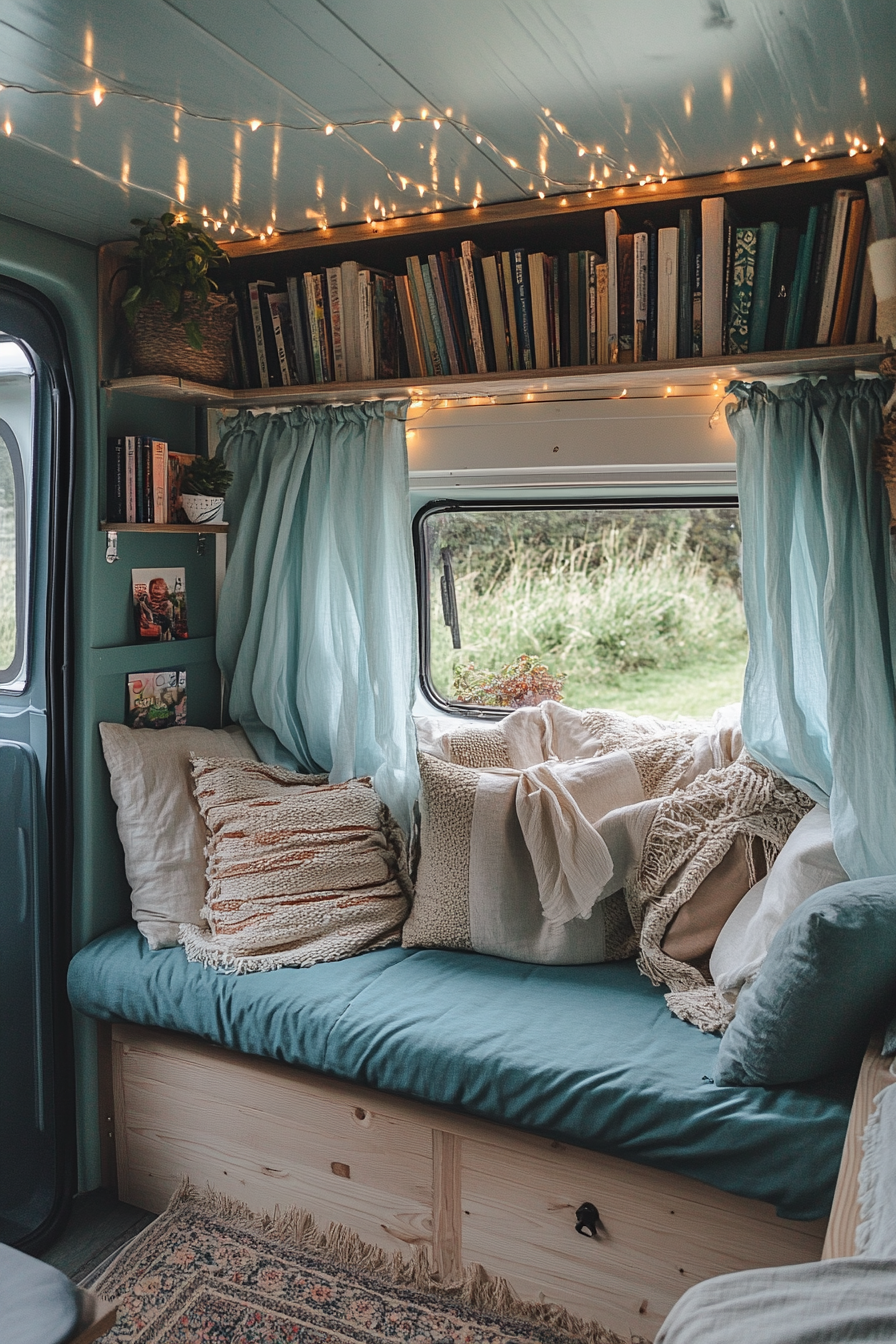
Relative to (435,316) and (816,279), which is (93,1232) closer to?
(435,316)

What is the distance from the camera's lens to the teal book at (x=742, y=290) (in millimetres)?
2180

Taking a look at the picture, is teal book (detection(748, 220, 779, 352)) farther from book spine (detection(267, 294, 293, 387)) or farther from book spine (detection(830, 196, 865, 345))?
book spine (detection(267, 294, 293, 387))

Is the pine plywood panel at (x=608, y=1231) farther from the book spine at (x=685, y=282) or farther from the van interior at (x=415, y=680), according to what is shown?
the book spine at (x=685, y=282)

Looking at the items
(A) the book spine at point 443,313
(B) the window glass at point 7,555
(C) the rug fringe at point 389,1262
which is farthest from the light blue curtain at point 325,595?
(C) the rug fringe at point 389,1262

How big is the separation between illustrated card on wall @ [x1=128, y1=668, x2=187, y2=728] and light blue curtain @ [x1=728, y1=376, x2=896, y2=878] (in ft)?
5.11

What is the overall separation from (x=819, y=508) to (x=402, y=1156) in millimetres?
1685

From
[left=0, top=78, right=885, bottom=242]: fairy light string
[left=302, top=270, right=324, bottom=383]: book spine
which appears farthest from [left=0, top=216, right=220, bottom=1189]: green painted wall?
[left=302, top=270, right=324, bottom=383]: book spine

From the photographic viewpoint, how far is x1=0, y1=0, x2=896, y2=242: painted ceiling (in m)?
1.48

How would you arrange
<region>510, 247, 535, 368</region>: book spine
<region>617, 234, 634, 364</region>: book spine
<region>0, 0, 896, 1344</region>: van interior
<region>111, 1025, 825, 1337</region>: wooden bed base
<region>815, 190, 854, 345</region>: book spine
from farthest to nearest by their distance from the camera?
<region>510, 247, 535, 368</region>: book spine
<region>617, 234, 634, 364</region>: book spine
<region>815, 190, 854, 345</region>: book spine
<region>111, 1025, 825, 1337</region>: wooden bed base
<region>0, 0, 896, 1344</region>: van interior

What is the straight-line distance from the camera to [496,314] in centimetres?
246

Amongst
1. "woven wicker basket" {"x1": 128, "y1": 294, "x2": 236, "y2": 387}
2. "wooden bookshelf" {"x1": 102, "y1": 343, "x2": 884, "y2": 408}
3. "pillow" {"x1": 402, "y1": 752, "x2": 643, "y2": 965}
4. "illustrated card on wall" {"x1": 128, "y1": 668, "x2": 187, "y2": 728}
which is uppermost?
"woven wicker basket" {"x1": 128, "y1": 294, "x2": 236, "y2": 387}

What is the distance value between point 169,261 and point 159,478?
1.77 ft

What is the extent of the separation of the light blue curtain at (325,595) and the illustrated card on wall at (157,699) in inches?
6.0

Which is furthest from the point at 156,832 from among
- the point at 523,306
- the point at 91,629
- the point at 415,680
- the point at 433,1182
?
the point at 523,306
